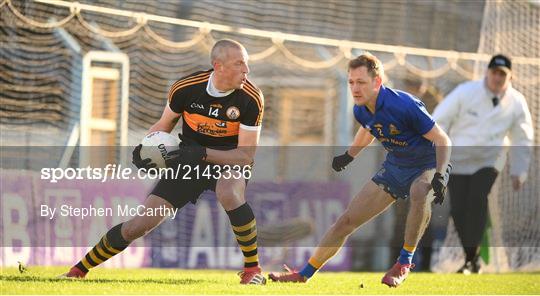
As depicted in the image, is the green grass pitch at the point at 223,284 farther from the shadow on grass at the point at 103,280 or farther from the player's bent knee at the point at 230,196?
the player's bent knee at the point at 230,196

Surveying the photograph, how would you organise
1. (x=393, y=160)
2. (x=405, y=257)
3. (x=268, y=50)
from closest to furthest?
(x=405, y=257)
(x=393, y=160)
(x=268, y=50)

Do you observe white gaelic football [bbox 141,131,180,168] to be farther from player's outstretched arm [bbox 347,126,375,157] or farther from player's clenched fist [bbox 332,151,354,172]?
player's outstretched arm [bbox 347,126,375,157]

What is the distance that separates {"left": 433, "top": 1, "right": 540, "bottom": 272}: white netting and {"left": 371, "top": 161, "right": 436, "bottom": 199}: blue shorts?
4651mm

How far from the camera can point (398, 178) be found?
29.3 feet

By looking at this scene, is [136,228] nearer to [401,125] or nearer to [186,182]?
[186,182]

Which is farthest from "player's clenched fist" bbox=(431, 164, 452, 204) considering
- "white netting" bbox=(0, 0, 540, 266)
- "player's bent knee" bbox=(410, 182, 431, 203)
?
"white netting" bbox=(0, 0, 540, 266)

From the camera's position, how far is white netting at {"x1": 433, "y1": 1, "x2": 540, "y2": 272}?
13953mm

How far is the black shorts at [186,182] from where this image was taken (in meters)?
8.67

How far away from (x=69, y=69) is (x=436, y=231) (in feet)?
15.4

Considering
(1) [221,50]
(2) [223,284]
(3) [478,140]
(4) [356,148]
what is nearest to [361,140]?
(4) [356,148]

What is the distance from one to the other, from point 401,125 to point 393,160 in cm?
35

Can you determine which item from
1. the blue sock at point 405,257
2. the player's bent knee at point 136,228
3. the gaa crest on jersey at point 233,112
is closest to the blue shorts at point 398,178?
the blue sock at point 405,257

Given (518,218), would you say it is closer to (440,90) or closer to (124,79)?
(440,90)

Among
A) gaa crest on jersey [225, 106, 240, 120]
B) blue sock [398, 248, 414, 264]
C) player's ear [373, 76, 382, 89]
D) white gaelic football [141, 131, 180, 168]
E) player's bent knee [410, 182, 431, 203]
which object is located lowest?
blue sock [398, 248, 414, 264]
